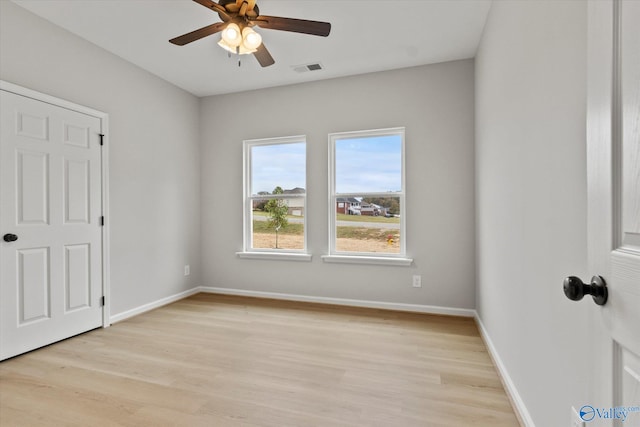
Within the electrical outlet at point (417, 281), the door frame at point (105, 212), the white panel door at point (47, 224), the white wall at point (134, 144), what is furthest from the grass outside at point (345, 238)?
the white panel door at point (47, 224)

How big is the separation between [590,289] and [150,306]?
4.17m

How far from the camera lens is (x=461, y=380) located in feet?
7.21

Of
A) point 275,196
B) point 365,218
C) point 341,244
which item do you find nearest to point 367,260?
point 341,244

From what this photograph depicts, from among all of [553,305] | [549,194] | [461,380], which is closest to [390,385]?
[461,380]

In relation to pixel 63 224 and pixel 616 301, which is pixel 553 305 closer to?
pixel 616 301

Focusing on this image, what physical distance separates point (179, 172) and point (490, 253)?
3799 millimetres

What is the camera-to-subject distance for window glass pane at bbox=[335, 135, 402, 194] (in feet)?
12.6

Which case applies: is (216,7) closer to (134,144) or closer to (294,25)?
(294,25)

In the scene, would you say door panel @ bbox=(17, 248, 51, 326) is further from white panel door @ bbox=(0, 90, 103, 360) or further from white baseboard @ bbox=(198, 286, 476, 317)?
white baseboard @ bbox=(198, 286, 476, 317)

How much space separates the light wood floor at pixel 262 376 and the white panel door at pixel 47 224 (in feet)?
0.76

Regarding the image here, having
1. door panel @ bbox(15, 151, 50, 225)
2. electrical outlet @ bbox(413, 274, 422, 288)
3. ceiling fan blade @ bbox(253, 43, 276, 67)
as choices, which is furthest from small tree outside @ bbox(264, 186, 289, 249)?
door panel @ bbox(15, 151, 50, 225)

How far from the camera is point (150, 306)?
3816mm

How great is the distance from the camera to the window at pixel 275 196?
4234mm

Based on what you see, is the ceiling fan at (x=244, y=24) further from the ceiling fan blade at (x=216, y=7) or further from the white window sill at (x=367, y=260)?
the white window sill at (x=367, y=260)
